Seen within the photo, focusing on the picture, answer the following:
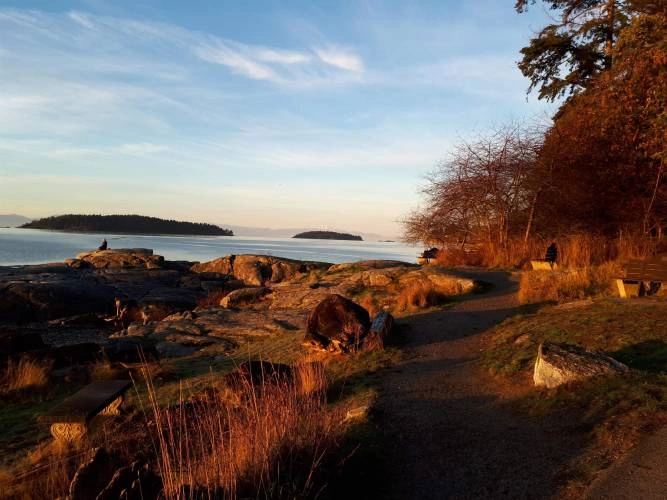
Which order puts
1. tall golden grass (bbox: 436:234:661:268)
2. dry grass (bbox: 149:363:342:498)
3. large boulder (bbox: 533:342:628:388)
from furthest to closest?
tall golden grass (bbox: 436:234:661:268) < large boulder (bbox: 533:342:628:388) < dry grass (bbox: 149:363:342:498)

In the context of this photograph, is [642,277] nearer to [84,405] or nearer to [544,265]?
[544,265]

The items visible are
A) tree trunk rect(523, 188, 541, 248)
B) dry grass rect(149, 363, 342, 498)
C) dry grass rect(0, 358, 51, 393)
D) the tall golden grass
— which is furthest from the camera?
tree trunk rect(523, 188, 541, 248)

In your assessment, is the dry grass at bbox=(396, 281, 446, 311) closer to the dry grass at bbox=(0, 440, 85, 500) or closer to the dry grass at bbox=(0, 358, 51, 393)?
the dry grass at bbox=(0, 358, 51, 393)

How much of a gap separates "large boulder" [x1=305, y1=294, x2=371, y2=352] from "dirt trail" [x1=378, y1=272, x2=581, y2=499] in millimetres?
1232

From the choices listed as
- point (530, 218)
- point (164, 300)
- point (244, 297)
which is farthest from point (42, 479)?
→ point (530, 218)

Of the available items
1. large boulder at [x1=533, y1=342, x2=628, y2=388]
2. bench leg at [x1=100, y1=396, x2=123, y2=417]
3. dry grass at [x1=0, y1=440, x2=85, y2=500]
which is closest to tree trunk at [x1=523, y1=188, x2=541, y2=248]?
large boulder at [x1=533, y1=342, x2=628, y2=388]

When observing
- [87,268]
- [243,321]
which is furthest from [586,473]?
[87,268]

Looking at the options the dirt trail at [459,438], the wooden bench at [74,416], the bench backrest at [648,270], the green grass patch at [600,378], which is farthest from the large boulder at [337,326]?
the bench backrest at [648,270]

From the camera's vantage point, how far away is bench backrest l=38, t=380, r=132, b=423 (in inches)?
285

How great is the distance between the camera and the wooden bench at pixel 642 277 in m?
11.1

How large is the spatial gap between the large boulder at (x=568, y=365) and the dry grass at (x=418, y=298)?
690 cm

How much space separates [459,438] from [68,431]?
532 cm

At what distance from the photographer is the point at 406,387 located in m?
7.76

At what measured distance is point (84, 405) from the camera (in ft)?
24.4
